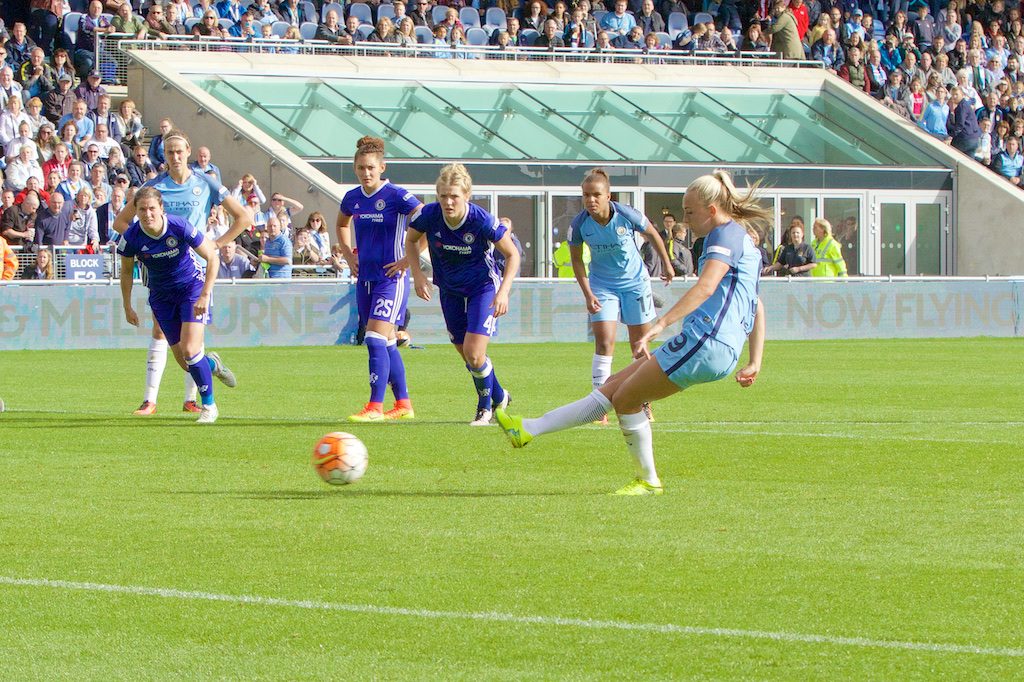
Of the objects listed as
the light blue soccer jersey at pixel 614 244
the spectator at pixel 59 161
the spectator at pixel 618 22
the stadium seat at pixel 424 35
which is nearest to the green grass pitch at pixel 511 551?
the light blue soccer jersey at pixel 614 244

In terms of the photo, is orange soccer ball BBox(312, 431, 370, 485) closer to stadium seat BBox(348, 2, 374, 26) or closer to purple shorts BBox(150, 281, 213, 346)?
purple shorts BBox(150, 281, 213, 346)

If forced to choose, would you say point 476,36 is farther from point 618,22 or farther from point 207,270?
point 207,270

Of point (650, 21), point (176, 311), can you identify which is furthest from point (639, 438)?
point (650, 21)

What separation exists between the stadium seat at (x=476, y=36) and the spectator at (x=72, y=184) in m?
12.8

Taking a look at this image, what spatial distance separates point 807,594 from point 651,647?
996 millimetres

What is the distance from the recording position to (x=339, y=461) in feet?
30.2

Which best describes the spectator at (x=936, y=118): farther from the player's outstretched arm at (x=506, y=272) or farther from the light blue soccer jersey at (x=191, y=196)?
the player's outstretched arm at (x=506, y=272)

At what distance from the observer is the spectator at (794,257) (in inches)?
1112

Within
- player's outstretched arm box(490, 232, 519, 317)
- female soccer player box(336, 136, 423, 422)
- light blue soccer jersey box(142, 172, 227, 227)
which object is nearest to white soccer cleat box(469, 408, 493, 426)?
female soccer player box(336, 136, 423, 422)

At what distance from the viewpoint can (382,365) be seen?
43.5 ft

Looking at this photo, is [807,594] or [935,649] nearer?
[935,649]

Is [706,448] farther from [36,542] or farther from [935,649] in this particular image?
[935,649]

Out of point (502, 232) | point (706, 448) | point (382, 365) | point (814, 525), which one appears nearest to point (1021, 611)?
point (814, 525)

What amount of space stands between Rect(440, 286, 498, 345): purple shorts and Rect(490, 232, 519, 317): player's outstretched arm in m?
0.17
